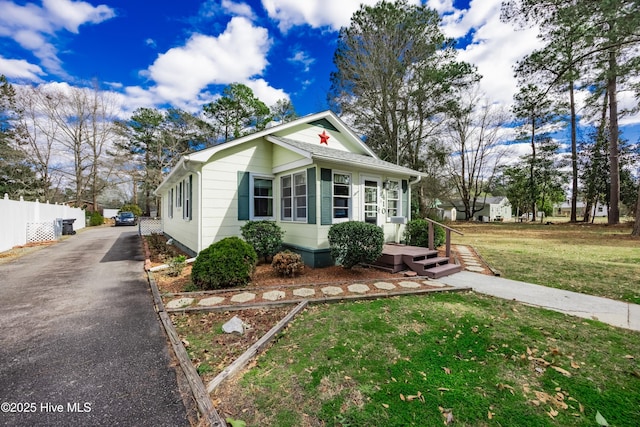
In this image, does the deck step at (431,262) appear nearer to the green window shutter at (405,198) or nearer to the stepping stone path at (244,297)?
the green window shutter at (405,198)

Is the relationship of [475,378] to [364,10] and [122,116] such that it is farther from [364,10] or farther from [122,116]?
[122,116]

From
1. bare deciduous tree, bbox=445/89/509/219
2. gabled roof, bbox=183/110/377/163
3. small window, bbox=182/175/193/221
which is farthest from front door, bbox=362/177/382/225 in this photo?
bare deciduous tree, bbox=445/89/509/219

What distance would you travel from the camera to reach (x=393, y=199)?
9.20 metres

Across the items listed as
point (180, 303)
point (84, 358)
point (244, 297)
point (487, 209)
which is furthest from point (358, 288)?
point (487, 209)

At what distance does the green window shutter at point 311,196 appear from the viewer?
6832 millimetres

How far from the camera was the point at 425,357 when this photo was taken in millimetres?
2867

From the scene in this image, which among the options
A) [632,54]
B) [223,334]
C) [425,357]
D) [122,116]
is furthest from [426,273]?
[122,116]

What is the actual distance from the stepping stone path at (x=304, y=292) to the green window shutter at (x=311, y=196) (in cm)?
216

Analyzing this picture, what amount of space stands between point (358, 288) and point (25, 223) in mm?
15495

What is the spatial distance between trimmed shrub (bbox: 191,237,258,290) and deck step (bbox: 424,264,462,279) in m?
4.30

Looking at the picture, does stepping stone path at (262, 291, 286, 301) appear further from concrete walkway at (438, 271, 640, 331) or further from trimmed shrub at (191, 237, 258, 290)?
concrete walkway at (438, 271, 640, 331)

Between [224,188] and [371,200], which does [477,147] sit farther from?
[224,188]

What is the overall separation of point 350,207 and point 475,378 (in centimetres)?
559

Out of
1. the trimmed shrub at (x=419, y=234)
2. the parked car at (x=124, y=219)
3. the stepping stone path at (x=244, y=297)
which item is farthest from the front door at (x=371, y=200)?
the parked car at (x=124, y=219)
